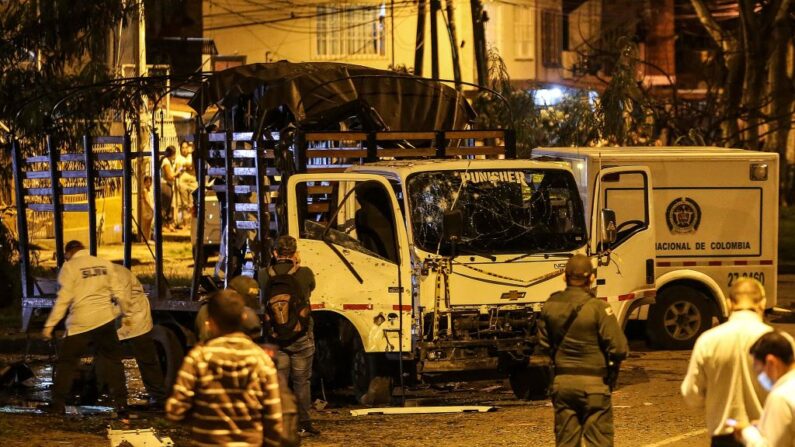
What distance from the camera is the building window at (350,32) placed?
39.7 metres

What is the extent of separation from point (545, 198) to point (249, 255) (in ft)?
10.5

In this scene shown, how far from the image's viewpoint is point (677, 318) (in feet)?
51.5

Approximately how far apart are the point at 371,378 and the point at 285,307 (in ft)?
5.59

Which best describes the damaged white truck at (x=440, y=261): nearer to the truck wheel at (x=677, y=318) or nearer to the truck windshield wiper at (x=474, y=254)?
the truck windshield wiper at (x=474, y=254)

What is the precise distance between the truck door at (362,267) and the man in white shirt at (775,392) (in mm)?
6063

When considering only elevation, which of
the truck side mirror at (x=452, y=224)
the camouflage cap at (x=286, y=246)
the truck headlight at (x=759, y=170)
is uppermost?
the truck headlight at (x=759, y=170)

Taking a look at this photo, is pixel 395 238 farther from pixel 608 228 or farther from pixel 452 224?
pixel 608 228

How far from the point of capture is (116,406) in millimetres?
11828

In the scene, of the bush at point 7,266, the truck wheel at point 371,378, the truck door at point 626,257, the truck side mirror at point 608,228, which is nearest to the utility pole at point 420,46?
the bush at point 7,266

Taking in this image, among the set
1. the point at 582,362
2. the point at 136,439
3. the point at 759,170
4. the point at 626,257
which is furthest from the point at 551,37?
the point at 582,362

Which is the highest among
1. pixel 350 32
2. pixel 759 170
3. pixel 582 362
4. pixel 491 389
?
pixel 350 32

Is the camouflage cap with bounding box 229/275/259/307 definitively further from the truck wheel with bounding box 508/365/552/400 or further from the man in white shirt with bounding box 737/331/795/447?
the truck wheel with bounding box 508/365/552/400

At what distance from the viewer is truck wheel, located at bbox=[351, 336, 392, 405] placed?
12.2 metres

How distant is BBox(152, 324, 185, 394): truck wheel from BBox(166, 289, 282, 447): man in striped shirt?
6590mm
